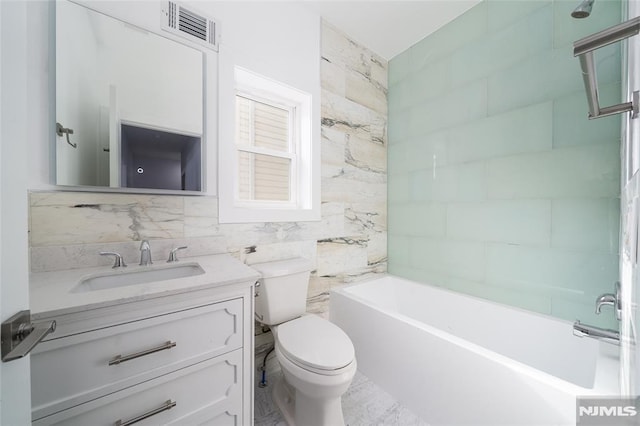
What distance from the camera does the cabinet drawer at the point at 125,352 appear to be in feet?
2.24

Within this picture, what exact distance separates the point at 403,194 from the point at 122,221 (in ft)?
6.94

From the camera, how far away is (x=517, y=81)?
1583 mm

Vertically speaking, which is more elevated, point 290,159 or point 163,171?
point 290,159

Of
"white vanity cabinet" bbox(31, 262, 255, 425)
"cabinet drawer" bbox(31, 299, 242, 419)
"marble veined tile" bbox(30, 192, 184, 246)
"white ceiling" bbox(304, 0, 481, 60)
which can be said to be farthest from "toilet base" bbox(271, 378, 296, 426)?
"white ceiling" bbox(304, 0, 481, 60)

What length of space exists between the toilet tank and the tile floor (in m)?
0.45

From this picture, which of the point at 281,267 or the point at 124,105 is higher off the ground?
the point at 124,105

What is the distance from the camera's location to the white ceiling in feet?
5.88

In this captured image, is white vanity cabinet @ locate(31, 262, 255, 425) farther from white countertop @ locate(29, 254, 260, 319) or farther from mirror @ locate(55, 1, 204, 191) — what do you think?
mirror @ locate(55, 1, 204, 191)

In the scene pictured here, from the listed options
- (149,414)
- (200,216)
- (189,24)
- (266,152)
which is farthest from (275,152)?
(149,414)

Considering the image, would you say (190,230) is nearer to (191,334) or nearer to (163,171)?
(163,171)

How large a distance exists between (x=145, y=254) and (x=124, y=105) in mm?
757

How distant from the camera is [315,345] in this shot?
123 centimetres

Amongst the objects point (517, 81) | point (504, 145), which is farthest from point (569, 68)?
point (504, 145)

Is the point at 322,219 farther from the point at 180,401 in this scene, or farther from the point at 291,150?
the point at 180,401
